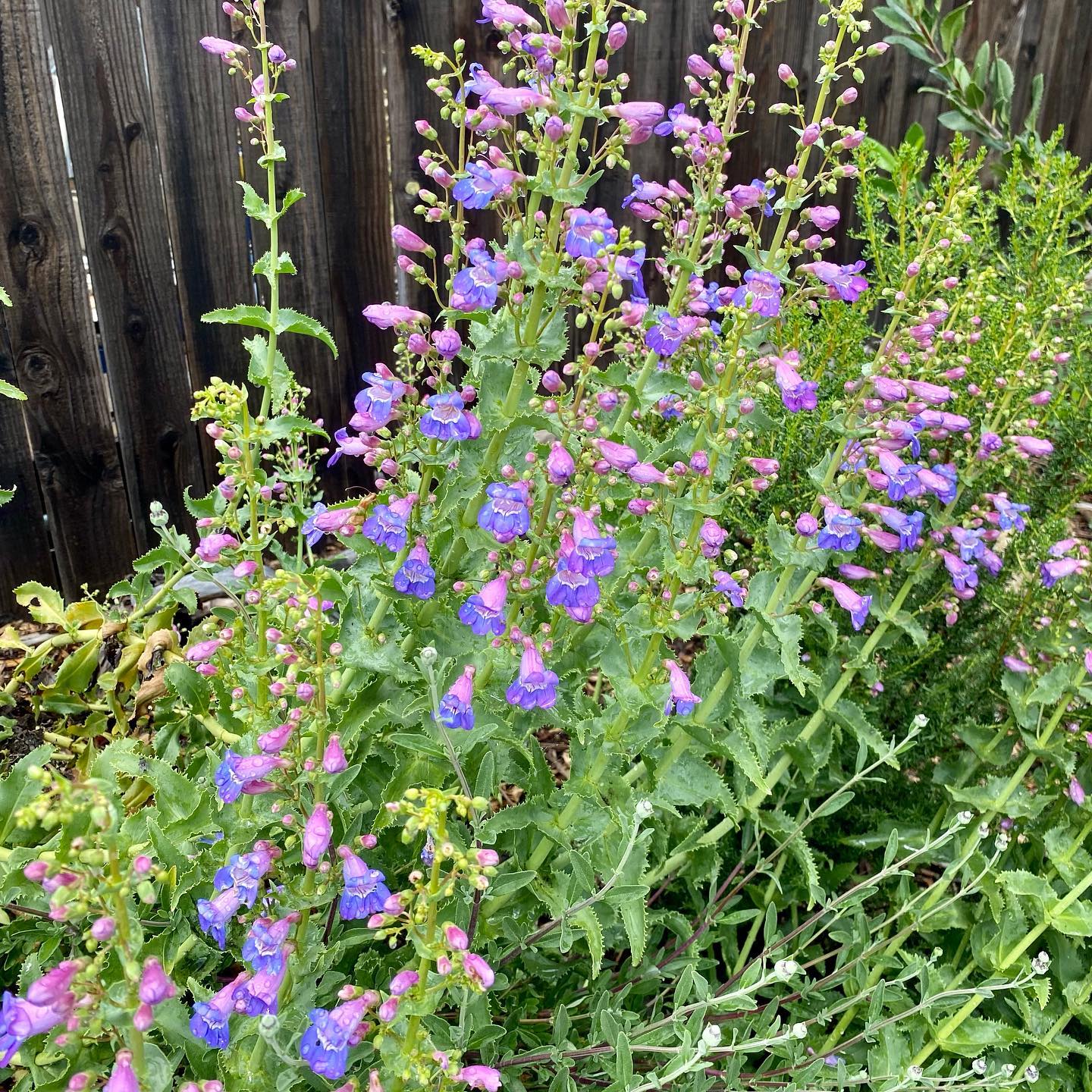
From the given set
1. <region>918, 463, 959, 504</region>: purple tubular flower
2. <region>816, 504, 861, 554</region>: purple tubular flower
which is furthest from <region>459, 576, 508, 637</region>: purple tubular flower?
<region>918, 463, 959, 504</region>: purple tubular flower

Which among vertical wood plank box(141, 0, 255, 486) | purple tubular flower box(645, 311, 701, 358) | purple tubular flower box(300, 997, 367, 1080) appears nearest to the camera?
purple tubular flower box(300, 997, 367, 1080)

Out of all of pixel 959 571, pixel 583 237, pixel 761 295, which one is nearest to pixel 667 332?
pixel 761 295

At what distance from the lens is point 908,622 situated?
2539 mm

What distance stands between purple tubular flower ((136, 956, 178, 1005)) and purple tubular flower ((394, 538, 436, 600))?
0.76m

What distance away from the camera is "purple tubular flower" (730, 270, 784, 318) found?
1.88 m

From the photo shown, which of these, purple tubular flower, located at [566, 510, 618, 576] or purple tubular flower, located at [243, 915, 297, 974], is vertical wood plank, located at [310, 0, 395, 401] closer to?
purple tubular flower, located at [566, 510, 618, 576]

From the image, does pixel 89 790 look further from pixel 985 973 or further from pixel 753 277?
pixel 985 973

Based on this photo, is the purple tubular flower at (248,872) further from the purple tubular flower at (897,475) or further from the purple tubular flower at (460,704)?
the purple tubular flower at (897,475)

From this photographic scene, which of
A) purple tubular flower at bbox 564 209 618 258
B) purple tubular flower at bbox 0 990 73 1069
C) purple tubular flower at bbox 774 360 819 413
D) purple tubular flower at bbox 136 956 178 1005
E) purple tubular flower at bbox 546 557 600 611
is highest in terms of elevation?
purple tubular flower at bbox 564 209 618 258

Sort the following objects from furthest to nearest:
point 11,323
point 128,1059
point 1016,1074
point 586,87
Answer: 1. point 11,323
2. point 1016,1074
3. point 586,87
4. point 128,1059

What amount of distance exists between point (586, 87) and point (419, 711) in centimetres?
116

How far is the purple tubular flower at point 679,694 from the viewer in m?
1.89

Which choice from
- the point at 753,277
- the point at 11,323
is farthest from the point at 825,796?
the point at 11,323

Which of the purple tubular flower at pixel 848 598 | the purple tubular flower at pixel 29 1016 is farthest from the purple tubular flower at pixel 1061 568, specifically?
the purple tubular flower at pixel 29 1016
